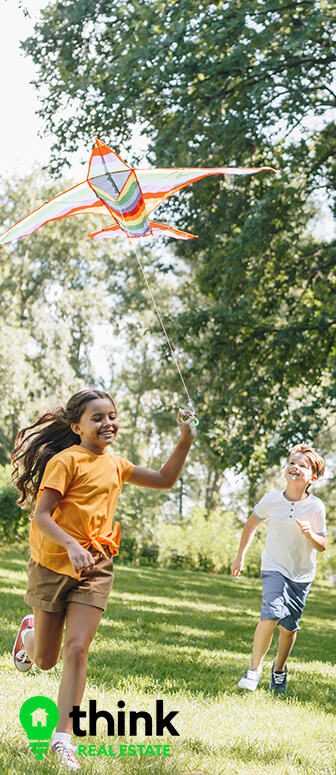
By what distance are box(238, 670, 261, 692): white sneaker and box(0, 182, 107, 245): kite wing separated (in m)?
3.25

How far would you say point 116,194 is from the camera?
4543 mm

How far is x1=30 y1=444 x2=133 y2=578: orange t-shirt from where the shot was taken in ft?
11.1

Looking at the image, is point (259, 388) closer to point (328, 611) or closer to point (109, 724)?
point (328, 611)

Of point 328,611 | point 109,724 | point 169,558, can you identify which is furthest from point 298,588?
point 169,558

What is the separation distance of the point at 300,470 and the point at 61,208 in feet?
7.80

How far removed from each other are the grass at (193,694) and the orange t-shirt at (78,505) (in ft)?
2.80

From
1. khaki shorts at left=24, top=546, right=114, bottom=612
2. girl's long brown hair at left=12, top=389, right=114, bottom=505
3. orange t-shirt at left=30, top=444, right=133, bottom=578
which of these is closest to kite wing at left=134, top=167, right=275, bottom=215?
girl's long brown hair at left=12, top=389, right=114, bottom=505

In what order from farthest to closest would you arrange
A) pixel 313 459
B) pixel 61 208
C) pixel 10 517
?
pixel 10 517 → pixel 313 459 → pixel 61 208

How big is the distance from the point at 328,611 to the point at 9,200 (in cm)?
2508

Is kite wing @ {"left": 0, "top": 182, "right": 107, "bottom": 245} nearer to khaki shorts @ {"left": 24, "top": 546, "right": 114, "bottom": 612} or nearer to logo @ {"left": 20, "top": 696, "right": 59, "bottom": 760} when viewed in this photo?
khaki shorts @ {"left": 24, "top": 546, "right": 114, "bottom": 612}

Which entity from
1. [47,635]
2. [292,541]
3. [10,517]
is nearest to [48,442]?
[47,635]

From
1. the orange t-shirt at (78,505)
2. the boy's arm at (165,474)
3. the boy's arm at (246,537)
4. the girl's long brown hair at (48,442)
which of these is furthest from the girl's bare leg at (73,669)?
the boy's arm at (246,537)

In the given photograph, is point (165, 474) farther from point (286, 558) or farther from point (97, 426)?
point (286, 558)

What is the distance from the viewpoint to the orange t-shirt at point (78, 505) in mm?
3395
